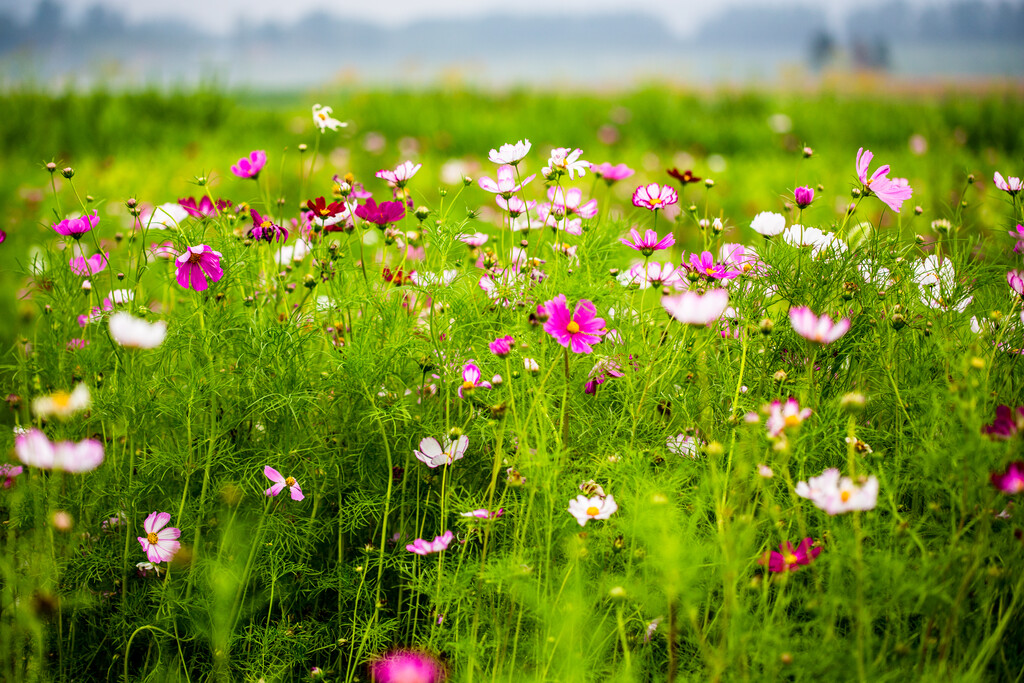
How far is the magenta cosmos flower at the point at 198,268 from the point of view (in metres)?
1.15

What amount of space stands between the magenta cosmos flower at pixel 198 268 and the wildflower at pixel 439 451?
44 centimetres

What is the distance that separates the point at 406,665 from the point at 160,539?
1.55 ft

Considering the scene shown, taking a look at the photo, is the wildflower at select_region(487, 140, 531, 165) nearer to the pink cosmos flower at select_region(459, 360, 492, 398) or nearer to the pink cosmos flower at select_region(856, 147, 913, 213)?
the pink cosmos flower at select_region(459, 360, 492, 398)

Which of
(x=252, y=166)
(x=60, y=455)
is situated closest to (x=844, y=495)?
(x=60, y=455)

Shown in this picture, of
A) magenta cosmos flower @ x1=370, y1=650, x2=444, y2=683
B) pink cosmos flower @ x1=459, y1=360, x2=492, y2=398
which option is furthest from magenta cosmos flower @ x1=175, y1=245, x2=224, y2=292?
magenta cosmos flower @ x1=370, y1=650, x2=444, y2=683

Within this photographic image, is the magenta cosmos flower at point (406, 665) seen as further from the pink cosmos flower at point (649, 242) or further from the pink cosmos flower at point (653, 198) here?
the pink cosmos flower at point (653, 198)

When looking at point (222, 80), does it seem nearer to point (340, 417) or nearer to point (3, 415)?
point (3, 415)

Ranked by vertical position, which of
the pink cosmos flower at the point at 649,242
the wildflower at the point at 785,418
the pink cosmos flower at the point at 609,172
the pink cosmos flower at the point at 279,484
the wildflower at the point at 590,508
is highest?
the pink cosmos flower at the point at 609,172

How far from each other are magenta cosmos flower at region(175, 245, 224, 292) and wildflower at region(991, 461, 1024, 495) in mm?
1132

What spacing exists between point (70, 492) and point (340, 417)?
44cm

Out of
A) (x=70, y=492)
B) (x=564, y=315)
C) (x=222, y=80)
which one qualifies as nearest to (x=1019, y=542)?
(x=564, y=315)

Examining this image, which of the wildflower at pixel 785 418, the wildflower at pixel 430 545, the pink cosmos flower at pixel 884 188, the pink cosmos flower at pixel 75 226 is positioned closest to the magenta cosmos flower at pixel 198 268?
the pink cosmos flower at pixel 75 226

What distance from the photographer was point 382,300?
1252 mm

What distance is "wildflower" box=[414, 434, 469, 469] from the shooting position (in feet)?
3.69
